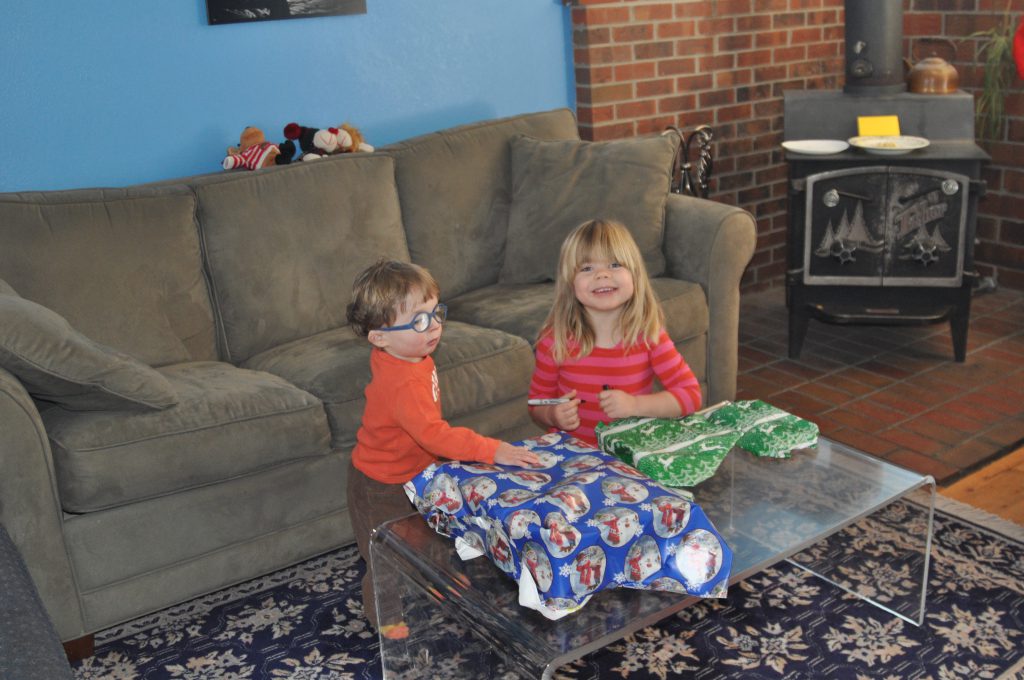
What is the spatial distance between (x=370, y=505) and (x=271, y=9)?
5.93ft

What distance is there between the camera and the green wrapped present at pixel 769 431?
2178mm

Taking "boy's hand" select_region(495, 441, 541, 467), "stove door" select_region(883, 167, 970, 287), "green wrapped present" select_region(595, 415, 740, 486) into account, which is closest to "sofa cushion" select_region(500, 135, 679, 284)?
"stove door" select_region(883, 167, 970, 287)

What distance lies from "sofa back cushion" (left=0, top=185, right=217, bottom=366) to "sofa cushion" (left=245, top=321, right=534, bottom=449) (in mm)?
245

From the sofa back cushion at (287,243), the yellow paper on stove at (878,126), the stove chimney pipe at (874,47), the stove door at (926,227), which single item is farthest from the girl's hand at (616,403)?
the stove chimney pipe at (874,47)

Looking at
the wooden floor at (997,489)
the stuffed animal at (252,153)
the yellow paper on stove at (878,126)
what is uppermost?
the stuffed animal at (252,153)

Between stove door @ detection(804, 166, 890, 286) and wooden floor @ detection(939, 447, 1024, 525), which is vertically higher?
stove door @ detection(804, 166, 890, 286)

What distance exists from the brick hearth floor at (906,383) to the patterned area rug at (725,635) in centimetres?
60

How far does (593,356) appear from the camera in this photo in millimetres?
2346

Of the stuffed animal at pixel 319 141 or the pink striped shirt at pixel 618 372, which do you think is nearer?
the pink striped shirt at pixel 618 372

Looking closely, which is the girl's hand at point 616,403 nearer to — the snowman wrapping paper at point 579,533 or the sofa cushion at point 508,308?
the snowman wrapping paper at point 579,533

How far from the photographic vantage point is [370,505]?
2.19 metres

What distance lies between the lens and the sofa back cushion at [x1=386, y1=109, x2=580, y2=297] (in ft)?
10.8

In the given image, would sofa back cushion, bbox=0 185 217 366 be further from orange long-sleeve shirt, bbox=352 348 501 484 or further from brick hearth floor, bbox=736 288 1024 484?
brick hearth floor, bbox=736 288 1024 484

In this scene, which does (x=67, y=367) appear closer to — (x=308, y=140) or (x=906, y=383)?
(x=308, y=140)
